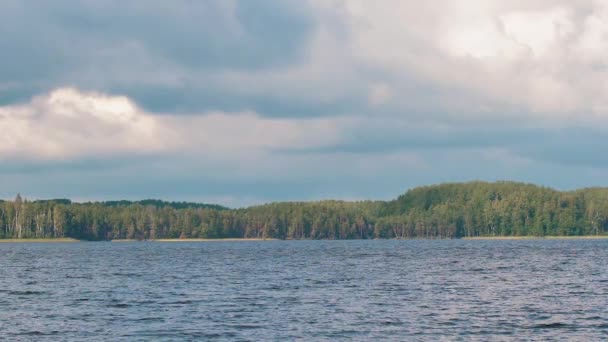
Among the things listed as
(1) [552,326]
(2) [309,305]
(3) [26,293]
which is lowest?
(1) [552,326]

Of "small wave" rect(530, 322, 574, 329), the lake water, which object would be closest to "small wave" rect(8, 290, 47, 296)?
the lake water

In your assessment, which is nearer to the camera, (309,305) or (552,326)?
(552,326)

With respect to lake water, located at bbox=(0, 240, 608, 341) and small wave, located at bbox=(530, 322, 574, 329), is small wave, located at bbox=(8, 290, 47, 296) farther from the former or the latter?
small wave, located at bbox=(530, 322, 574, 329)

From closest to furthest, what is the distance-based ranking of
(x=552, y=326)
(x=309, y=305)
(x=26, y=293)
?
1. (x=552, y=326)
2. (x=309, y=305)
3. (x=26, y=293)

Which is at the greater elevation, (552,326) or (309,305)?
(309,305)

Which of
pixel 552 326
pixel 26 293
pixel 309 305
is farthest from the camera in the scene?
pixel 26 293

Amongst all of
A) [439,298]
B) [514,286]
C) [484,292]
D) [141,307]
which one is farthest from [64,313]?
[514,286]

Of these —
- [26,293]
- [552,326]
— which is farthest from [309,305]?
[26,293]

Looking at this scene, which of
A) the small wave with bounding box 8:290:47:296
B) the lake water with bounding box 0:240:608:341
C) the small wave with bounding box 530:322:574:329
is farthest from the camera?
the small wave with bounding box 8:290:47:296

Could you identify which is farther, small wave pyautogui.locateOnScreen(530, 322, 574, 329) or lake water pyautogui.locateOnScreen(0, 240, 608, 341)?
small wave pyautogui.locateOnScreen(530, 322, 574, 329)

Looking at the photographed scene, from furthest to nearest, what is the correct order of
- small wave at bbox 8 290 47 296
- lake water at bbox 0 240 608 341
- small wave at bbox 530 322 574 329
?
small wave at bbox 8 290 47 296 < small wave at bbox 530 322 574 329 < lake water at bbox 0 240 608 341

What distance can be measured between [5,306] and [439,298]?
35468 mm

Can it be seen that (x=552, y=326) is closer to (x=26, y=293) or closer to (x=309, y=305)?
(x=309, y=305)

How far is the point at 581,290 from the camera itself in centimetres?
8219
